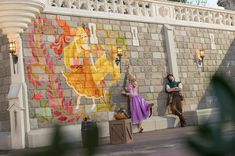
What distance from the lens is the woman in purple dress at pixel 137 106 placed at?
9.77 metres

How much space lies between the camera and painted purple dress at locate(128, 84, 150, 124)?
977cm

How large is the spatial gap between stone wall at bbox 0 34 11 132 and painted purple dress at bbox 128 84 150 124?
296cm

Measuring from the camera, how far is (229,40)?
13719 millimetres

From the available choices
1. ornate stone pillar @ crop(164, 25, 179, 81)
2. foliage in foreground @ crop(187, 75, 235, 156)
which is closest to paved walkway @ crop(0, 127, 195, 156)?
foliage in foreground @ crop(187, 75, 235, 156)

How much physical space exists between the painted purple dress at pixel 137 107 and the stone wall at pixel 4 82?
2.96 metres

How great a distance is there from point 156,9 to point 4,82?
4.99m

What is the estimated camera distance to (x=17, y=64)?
327 inches

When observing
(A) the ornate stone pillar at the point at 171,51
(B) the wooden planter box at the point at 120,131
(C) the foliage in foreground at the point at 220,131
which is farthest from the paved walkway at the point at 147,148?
(A) the ornate stone pillar at the point at 171,51

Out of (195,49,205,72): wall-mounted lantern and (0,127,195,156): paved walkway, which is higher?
(195,49,205,72): wall-mounted lantern

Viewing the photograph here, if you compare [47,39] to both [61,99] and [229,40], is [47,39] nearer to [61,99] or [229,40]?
[61,99]

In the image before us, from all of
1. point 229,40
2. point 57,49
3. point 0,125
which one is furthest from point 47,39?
point 229,40

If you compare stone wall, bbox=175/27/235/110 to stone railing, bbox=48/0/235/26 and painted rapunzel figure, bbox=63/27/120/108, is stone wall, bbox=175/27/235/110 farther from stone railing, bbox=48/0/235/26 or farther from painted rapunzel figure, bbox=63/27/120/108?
painted rapunzel figure, bbox=63/27/120/108

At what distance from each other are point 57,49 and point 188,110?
4.54 m

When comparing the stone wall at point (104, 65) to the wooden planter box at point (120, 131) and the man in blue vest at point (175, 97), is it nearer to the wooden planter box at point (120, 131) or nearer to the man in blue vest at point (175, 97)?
the man in blue vest at point (175, 97)
